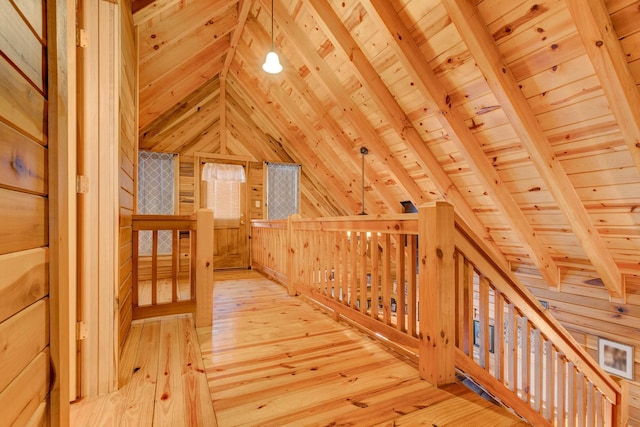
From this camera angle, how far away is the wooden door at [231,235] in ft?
16.9

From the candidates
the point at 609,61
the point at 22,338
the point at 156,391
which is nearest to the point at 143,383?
the point at 156,391

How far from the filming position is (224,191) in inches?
206

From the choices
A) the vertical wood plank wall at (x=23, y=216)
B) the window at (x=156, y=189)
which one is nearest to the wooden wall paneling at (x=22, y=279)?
the vertical wood plank wall at (x=23, y=216)

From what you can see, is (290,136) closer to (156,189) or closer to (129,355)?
(156,189)

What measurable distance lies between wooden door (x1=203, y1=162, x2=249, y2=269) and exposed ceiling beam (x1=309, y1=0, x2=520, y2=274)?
2971 mm

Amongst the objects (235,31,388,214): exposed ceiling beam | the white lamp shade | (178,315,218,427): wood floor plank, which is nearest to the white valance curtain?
(235,31,388,214): exposed ceiling beam

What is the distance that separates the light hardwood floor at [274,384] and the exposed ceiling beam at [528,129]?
77.3 inches

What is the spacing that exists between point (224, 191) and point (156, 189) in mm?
1041

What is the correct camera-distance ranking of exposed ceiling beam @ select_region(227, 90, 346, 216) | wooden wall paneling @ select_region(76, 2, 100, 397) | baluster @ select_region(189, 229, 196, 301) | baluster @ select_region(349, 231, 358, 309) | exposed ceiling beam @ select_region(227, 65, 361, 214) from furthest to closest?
exposed ceiling beam @ select_region(227, 90, 346, 216) < exposed ceiling beam @ select_region(227, 65, 361, 214) < baluster @ select_region(189, 229, 196, 301) < baluster @ select_region(349, 231, 358, 309) < wooden wall paneling @ select_region(76, 2, 100, 397)

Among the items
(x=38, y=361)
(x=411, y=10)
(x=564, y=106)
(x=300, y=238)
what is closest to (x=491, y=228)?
(x=564, y=106)

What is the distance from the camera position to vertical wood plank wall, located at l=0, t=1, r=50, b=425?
621mm

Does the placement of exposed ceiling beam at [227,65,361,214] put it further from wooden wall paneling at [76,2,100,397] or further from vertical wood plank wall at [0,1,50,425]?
vertical wood plank wall at [0,1,50,425]

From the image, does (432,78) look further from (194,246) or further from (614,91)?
(194,246)

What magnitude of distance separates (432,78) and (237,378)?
2.75m
